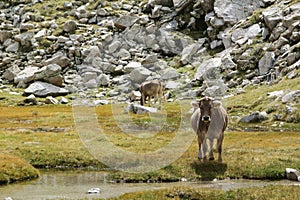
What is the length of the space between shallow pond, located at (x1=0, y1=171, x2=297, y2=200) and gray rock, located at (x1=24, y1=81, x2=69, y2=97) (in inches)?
3193

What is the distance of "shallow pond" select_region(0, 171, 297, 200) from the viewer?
79.7 ft

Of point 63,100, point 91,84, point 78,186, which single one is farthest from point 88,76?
point 78,186

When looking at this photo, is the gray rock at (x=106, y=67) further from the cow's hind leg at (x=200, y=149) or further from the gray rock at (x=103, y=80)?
the cow's hind leg at (x=200, y=149)

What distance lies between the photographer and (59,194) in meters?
24.5

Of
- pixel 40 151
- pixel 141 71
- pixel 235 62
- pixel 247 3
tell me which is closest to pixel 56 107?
pixel 141 71

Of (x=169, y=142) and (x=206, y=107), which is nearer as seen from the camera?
(x=206, y=107)

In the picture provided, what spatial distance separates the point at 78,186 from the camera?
26688 mm

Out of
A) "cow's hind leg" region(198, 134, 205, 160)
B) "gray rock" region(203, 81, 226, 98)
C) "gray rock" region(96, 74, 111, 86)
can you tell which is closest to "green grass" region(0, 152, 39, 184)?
"cow's hind leg" region(198, 134, 205, 160)

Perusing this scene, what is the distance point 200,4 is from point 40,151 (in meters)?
96.4

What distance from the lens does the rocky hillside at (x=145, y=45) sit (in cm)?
8925

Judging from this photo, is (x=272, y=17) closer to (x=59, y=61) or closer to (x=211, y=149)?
(x=59, y=61)

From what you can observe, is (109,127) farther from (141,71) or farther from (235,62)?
(141,71)

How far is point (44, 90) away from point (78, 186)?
281 feet

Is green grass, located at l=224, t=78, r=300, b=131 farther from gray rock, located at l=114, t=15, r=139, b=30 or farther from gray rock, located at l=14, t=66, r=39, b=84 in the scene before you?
gray rock, located at l=114, t=15, r=139, b=30
